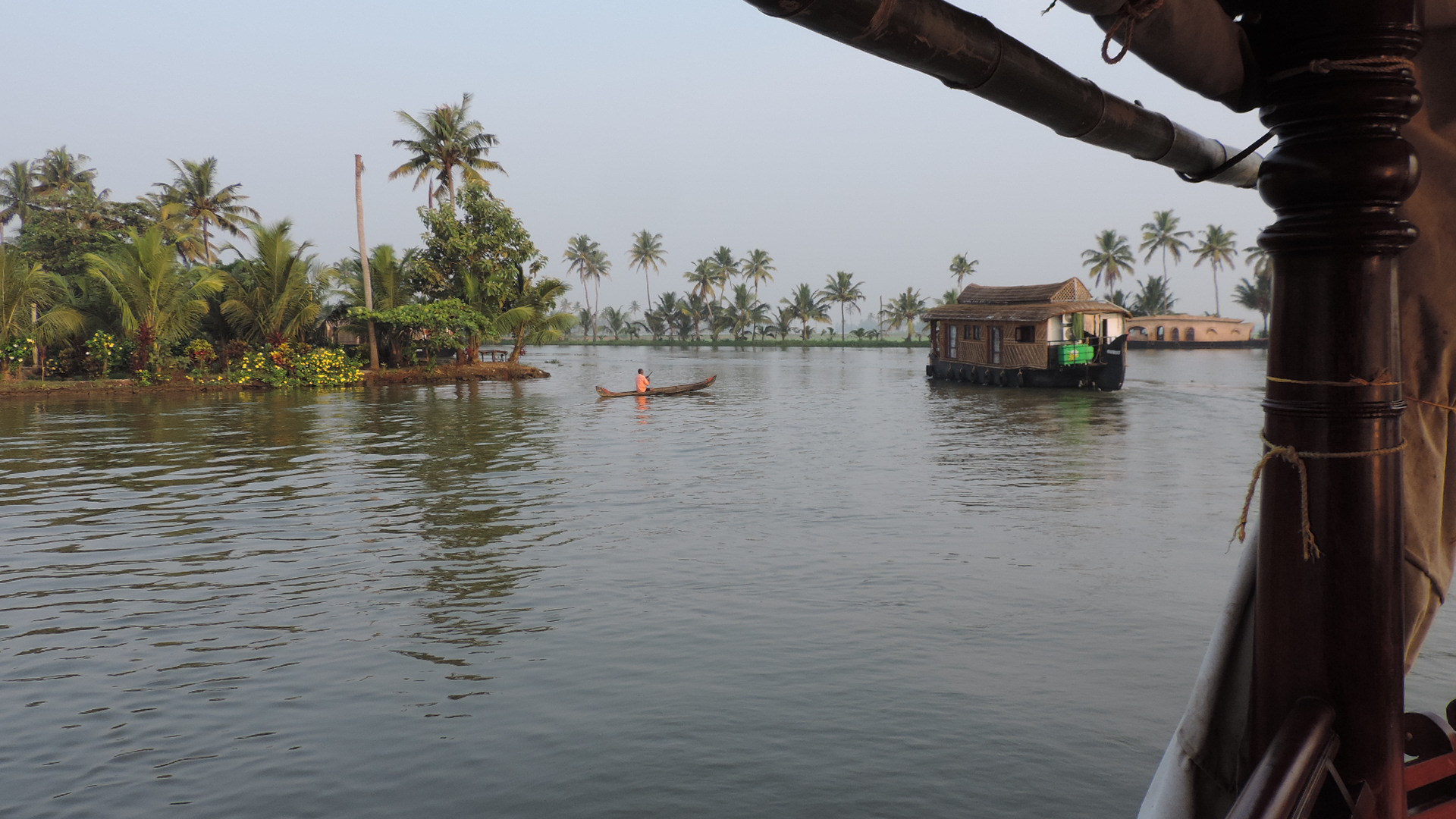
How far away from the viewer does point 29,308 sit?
2877 centimetres

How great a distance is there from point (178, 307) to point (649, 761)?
31.9 m

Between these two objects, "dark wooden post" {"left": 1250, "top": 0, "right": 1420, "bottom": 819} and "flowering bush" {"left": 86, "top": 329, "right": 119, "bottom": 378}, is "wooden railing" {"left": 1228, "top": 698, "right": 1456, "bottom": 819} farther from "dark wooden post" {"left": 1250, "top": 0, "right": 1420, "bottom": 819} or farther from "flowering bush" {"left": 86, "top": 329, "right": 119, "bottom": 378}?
"flowering bush" {"left": 86, "top": 329, "right": 119, "bottom": 378}

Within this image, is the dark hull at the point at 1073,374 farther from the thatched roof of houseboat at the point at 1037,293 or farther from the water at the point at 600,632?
the water at the point at 600,632

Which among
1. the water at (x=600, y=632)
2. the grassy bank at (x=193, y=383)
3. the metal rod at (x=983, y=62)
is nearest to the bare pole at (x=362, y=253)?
the grassy bank at (x=193, y=383)

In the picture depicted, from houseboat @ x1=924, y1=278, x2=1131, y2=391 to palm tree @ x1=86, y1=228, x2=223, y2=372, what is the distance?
87.6 feet

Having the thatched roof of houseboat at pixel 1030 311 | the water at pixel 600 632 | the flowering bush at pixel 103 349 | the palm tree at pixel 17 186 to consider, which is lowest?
the water at pixel 600 632

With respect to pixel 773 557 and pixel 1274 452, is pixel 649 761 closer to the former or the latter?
pixel 1274 452

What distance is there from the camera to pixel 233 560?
8.27 metres

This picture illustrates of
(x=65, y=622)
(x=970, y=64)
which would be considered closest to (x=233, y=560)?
(x=65, y=622)

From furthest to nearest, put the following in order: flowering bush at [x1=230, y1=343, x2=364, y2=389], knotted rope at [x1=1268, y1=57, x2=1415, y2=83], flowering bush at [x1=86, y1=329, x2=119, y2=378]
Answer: flowering bush at [x1=230, y1=343, x2=364, y2=389] → flowering bush at [x1=86, y1=329, x2=119, y2=378] → knotted rope at [x1=1268, y1=57, x2=1415, y2=83]

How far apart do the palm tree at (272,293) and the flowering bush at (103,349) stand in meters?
3.51


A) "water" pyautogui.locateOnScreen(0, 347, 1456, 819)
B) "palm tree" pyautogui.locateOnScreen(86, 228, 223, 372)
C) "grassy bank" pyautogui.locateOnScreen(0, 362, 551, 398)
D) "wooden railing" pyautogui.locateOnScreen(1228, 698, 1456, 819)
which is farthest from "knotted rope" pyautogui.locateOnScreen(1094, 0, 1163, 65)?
"grassy bank" pyautogui.locateOnScreen(0, 362, 551, 398)

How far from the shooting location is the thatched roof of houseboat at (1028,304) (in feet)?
103

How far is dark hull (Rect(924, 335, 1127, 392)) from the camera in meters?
30.5
